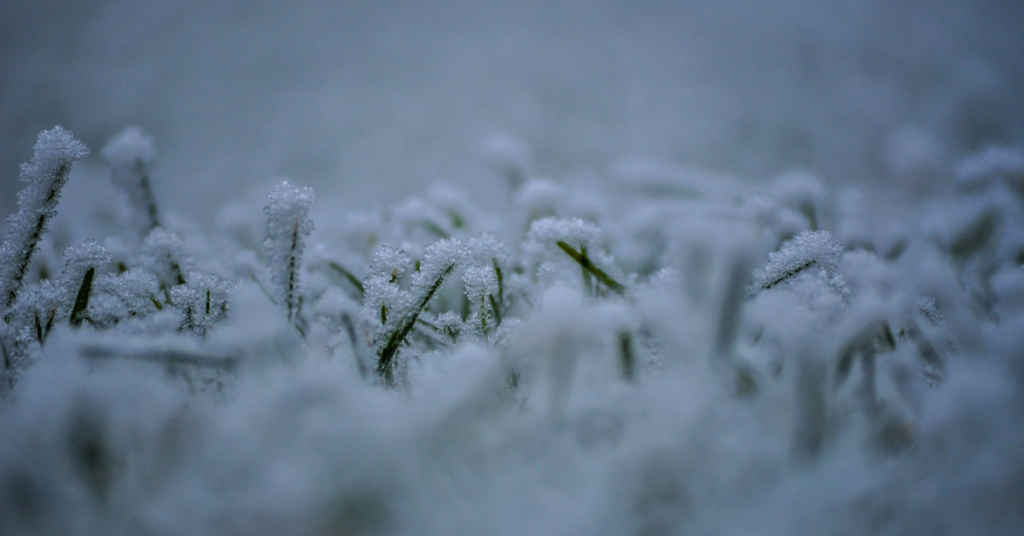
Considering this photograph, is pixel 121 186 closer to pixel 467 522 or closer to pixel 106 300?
pixel 106 300

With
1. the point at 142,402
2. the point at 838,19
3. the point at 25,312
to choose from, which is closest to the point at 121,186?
the point at 25,312

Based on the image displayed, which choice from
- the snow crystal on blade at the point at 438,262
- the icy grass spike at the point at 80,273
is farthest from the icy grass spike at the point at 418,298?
the icy grass spike at the point at 80,273

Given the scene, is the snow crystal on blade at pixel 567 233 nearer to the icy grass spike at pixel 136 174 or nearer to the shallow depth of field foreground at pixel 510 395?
the shallow depth of field foreground at pixel 510 395

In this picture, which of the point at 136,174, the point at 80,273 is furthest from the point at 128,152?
the point at 80,273

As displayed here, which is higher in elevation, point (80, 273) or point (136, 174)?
point (136, 174)

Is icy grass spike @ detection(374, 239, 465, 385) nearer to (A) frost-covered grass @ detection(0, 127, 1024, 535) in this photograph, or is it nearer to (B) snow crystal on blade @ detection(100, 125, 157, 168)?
(A) frost-covered grass @ detection(0, 127, 1024, 535)

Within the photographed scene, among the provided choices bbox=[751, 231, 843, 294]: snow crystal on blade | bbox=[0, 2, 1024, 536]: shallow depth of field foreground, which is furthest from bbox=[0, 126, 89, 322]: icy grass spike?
bbox=[751, 231, 843, 294]: snow crystal on blade

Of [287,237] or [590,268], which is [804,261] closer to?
[590,268]
